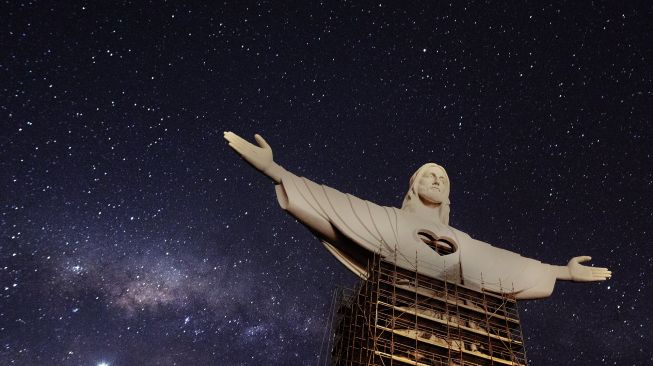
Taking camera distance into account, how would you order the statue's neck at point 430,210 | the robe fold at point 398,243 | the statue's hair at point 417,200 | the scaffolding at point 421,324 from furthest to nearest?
the statue's hair at point 417,200 < the statue's neck at point 430,210 < the robe fold at point 398,243 < the scaffolding at point 421,324

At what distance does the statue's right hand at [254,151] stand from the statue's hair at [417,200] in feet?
12.5

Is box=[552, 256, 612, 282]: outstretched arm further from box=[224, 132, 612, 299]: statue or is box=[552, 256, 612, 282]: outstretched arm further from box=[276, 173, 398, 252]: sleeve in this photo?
box=[276, 173, 398, 252]: sleeve

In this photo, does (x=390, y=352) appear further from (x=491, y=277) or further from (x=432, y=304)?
(x=491, y=277)

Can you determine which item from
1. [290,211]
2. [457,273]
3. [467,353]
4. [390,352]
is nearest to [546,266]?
[457,273]

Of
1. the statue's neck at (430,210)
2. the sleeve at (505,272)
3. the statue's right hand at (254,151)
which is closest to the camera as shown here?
the statue's right hand at (254,151)

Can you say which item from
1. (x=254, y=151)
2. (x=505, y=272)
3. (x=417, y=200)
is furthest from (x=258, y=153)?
(x=505, y=272)

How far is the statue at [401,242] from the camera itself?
11.6 metres

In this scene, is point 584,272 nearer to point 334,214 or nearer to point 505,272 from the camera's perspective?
point 505,272

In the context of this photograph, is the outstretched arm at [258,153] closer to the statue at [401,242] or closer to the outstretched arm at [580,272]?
the statue at [401,242]

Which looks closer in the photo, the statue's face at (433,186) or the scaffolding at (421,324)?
the scaffolding at (421,324)

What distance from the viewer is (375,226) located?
12.1 metres

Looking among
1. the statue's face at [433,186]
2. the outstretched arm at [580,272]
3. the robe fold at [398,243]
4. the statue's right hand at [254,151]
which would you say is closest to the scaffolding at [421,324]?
the robe fold at [398,243]

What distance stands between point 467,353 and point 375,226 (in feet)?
9.64

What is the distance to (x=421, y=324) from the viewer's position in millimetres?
11203
